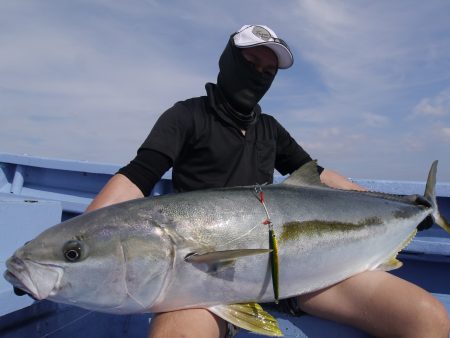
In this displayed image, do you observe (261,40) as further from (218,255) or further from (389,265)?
(389,265)

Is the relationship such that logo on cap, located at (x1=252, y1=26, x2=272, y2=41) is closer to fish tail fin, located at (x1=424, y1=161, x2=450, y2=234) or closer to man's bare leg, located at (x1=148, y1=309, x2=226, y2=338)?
fish tail fin, located at (x1=424, y1=161, x2=450, y2=234)

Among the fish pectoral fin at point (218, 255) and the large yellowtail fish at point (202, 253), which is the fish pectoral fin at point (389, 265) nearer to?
the large yellowtail fish at point (202, 253)

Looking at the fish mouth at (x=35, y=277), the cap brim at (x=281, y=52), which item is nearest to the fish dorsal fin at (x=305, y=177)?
the cap brim at (x=281, y=52)

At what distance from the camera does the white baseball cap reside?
2930 mm

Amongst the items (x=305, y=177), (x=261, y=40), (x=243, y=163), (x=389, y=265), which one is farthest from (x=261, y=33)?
(x=389, y=265)

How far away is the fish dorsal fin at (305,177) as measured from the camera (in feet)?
8.62

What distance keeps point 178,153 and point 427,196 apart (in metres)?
1.97

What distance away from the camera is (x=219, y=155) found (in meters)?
2.90

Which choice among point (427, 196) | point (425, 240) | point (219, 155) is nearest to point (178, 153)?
point (219, 155)

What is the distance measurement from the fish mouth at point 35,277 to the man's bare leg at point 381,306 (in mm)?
1513

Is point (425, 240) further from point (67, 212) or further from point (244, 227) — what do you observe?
point (67, 212)

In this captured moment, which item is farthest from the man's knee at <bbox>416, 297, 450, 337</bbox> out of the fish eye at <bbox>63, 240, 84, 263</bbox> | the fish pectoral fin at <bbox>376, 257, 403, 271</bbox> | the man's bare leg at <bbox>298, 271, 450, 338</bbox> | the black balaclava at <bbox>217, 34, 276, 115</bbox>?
the fish eye at <bbox>63, 240, 84, 263</bbox>

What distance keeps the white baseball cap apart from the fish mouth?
2.00m

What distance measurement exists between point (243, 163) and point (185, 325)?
1.33 m
